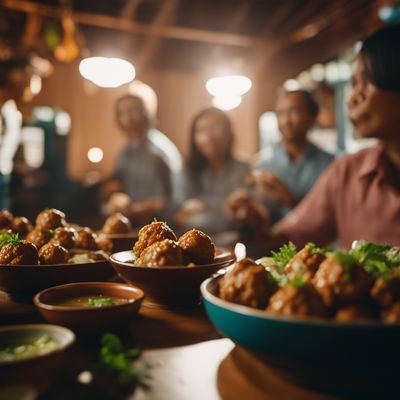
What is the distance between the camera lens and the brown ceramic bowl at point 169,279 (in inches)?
49.4

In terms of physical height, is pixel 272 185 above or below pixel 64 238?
above

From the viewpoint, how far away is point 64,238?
1642 millimetres

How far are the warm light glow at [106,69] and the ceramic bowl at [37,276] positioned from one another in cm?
591

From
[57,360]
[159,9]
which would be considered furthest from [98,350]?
[159,9]

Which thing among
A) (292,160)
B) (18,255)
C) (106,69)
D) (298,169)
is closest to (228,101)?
(106,69)

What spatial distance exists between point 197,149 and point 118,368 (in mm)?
3941

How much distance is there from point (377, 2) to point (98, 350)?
232 inches

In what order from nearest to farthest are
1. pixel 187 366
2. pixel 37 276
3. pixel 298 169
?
pixel 187 366, pixel 37 276, pixel 298 169

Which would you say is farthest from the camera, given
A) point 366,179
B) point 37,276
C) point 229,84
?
point 229,84

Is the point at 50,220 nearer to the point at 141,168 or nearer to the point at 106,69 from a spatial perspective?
the point at 141,168

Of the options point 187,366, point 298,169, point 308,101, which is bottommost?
point 187,366

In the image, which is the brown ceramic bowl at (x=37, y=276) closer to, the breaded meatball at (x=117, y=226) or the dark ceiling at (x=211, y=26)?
the breaded meatball at (x=117, y=226)

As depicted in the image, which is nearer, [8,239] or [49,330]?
[49,330]

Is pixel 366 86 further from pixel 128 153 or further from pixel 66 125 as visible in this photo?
pixel 66 125
